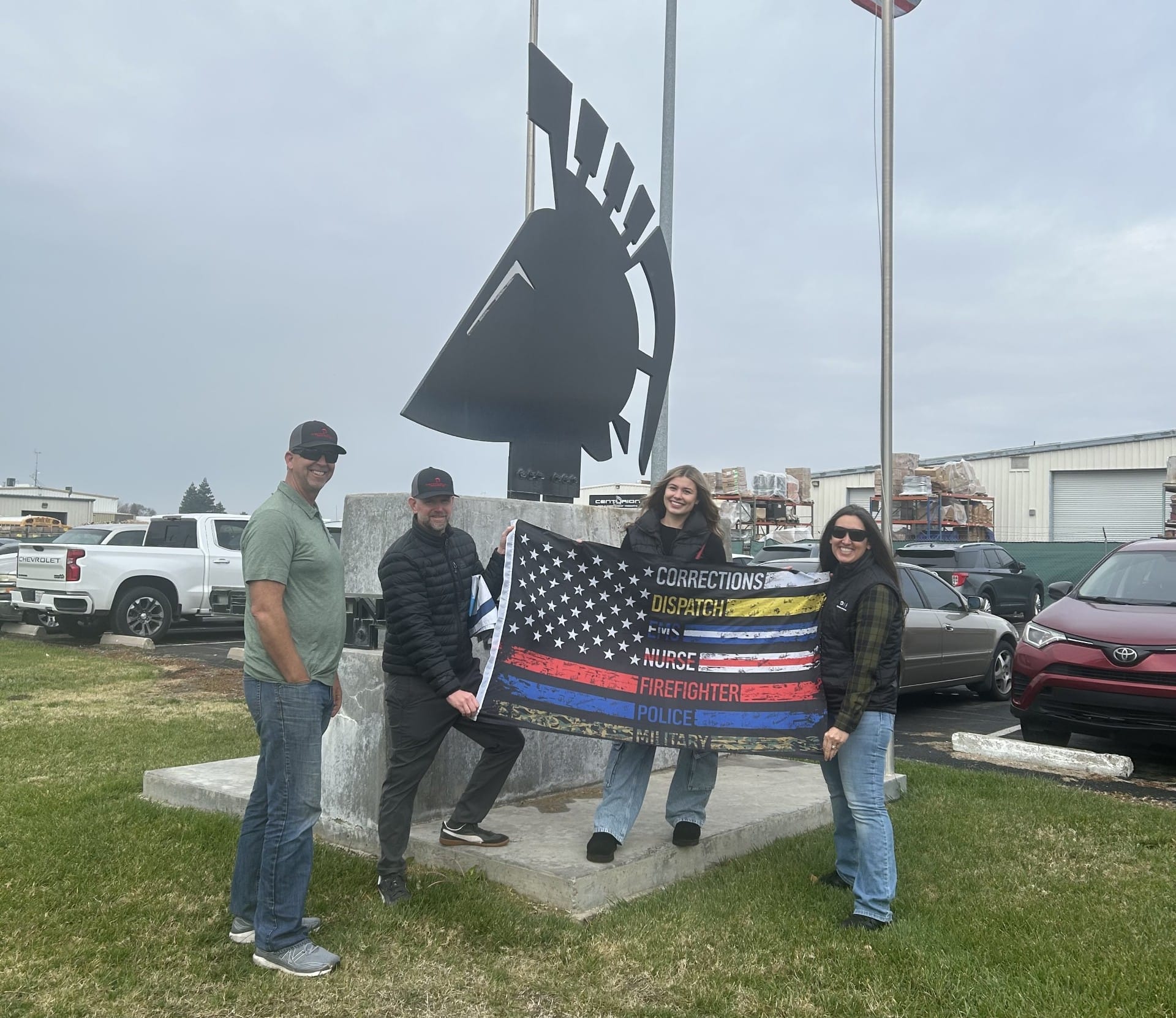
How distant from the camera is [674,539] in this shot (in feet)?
A: 16.5

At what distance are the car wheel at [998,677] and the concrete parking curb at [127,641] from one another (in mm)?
11022

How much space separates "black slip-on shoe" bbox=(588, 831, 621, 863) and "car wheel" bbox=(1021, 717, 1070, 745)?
4.79 metres

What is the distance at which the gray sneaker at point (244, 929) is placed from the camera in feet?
13.3

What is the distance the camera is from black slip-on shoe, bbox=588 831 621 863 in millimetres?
4641

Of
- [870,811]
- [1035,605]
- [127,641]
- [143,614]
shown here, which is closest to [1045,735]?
[870,811]

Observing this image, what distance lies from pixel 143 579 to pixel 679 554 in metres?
12.3

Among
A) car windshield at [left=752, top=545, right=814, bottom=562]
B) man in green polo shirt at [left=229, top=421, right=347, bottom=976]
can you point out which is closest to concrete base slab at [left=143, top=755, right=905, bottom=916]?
man in green polo shirt at [left=229, top=421, right=347, bottom=976]

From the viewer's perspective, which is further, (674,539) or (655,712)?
(674,539)

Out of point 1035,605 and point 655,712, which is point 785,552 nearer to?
point 655,712

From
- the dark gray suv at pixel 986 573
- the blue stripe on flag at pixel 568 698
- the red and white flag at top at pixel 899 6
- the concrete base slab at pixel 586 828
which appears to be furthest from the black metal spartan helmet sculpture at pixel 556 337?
the dark gray suv at pixel 986 573

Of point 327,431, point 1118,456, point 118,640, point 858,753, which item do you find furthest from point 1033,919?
point 1118,456

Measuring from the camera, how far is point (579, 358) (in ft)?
21.7

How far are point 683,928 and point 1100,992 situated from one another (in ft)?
5.10

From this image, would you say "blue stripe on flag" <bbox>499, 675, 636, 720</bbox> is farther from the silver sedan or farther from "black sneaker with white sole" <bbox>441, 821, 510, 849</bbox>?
the silver sedan
